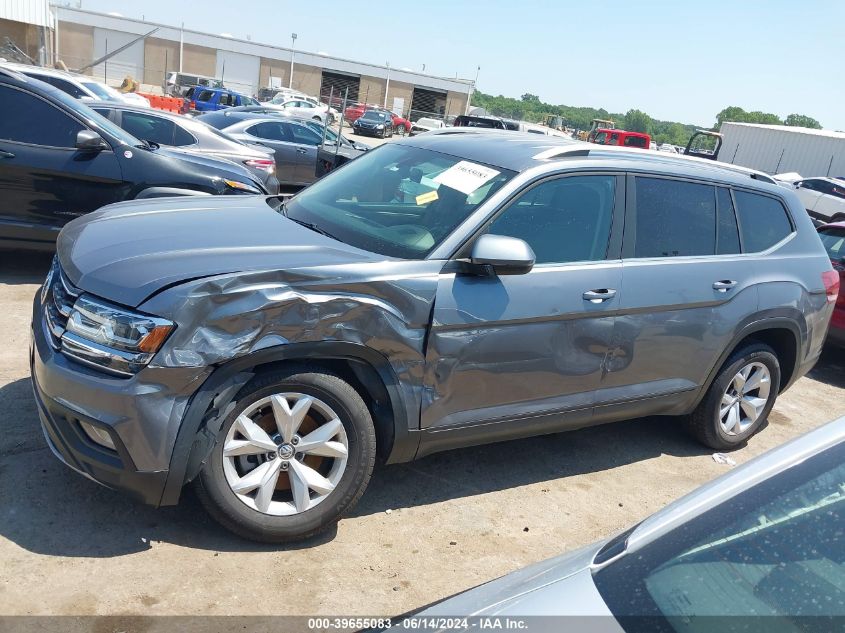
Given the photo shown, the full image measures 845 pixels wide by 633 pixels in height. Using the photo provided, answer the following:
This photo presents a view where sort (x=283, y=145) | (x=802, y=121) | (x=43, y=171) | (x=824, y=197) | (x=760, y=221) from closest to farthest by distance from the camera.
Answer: (x=760, y=221) → (x=43, y=171) → (x=283, y=145) → (x=824, y=197) → (x=802, y=121)

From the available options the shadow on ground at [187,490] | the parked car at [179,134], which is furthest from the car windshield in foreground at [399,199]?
the parked car at [179,134]

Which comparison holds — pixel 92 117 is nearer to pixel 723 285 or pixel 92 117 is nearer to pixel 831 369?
pixel 723 285

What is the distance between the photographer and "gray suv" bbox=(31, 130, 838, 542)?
9.46 ft

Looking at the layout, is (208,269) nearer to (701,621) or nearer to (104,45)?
(701,621)

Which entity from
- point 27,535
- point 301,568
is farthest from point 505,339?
point 27,535

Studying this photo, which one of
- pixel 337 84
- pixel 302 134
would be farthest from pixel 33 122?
pixel 337 84

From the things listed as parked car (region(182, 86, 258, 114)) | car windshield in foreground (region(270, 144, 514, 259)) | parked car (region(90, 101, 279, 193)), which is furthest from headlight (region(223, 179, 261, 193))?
parked car (region(182, 86, 258, 114))

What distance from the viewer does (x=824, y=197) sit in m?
19.4

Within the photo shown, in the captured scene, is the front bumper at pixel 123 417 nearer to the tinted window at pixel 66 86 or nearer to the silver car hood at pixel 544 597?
the silver car hood at pixel 544 597

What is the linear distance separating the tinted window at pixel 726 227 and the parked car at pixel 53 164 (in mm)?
4048

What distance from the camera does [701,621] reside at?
1532 millimetres

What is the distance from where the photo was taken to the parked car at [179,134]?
30.2 ft

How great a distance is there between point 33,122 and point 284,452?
478 cm

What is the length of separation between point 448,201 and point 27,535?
249cm
